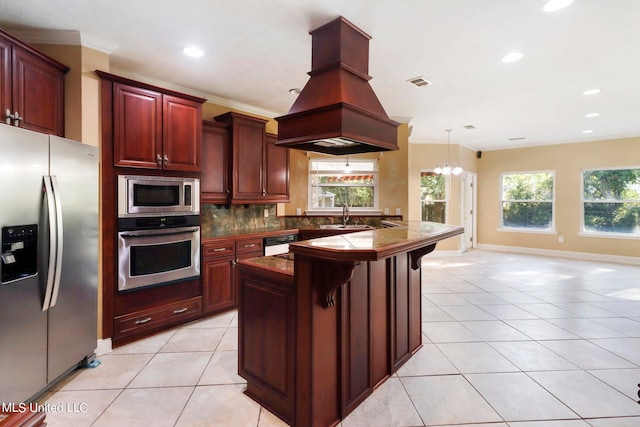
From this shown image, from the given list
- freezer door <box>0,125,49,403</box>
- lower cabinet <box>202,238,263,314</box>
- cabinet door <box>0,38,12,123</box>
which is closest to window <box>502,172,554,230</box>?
lower cabinet <box>202,238,263,314</box>

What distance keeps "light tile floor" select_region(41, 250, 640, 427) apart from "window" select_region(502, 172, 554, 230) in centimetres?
387

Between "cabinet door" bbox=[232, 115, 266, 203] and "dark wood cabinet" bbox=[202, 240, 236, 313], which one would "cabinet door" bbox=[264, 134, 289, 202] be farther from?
"dark wood cabinet" bbox=[202, 240, 236, 313]

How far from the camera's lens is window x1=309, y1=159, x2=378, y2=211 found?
209 inches

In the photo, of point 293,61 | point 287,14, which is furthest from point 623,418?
point 293,61

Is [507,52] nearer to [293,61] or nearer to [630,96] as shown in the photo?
[293,61]

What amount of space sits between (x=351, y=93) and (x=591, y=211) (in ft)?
24.0

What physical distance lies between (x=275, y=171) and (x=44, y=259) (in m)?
2.81

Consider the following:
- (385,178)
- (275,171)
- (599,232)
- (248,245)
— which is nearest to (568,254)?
(599,232)

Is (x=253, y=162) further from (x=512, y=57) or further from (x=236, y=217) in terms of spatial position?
(x=512, y=57)

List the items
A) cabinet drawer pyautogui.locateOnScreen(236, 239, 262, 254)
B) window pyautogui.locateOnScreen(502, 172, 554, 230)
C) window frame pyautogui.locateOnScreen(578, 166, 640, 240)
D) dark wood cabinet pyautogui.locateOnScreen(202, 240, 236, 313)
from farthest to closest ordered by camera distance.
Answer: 1. window pyautogui.locateOnScreen(502, 172, 554, 230)
2. window frame pyautogui.locateOnScreen(578, 166, 640, 240)
3. cabinet drawer pyautogui.locateOnScreen(236, 239, 262, 254)
4. dark wood cabinet pyautogui.locateOnScreen(202, 240, 236, 313)

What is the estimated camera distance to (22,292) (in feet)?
6.09

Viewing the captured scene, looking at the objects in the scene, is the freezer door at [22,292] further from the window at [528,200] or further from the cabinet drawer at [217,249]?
the window at [528,200]

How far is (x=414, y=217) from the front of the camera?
276 inches

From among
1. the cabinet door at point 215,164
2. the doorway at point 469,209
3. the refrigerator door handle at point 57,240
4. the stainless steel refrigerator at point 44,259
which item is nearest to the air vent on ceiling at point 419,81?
the cabinet door at point 215,164
